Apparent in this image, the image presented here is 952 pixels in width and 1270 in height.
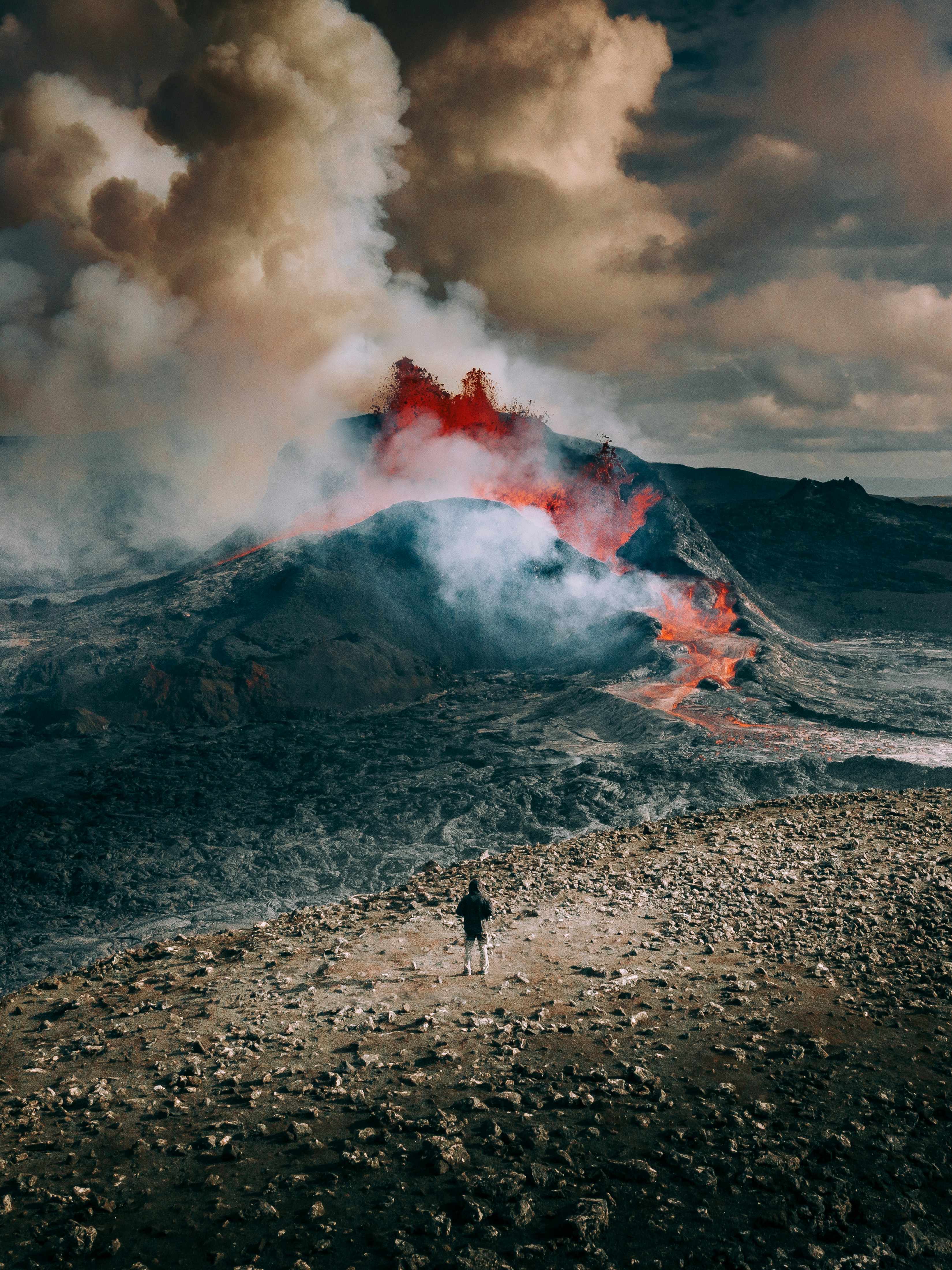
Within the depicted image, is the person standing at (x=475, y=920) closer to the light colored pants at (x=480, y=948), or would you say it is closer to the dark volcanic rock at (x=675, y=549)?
the light colored pants at (x=480, y=948)

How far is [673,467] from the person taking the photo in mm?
153375

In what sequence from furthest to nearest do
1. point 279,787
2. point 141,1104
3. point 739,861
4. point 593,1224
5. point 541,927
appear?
point 279,787, point 739,861, point 541,927, point 141,1104, point 593,1224

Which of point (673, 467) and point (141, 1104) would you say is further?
point (673, 467)

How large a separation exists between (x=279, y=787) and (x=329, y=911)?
48.4 ft

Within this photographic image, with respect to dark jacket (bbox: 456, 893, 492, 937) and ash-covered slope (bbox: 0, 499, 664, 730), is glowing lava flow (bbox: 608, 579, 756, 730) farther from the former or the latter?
dark jacket (bbox: 456, 893, 492, 937)

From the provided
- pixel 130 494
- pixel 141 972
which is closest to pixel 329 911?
pixel 141 972

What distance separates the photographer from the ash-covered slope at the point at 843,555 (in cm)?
6562

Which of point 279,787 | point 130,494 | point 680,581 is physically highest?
point 130,494

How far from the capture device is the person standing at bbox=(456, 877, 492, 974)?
34.8 ft

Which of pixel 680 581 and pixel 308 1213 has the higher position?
pixel 680 581

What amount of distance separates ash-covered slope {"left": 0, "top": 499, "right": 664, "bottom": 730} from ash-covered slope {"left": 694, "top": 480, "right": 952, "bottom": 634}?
21573 millimetres

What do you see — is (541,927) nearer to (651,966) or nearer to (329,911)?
(651,966)

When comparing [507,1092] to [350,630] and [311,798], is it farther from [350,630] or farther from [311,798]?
[350,630]

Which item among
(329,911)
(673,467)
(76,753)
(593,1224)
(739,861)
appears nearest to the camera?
(593,1224)
